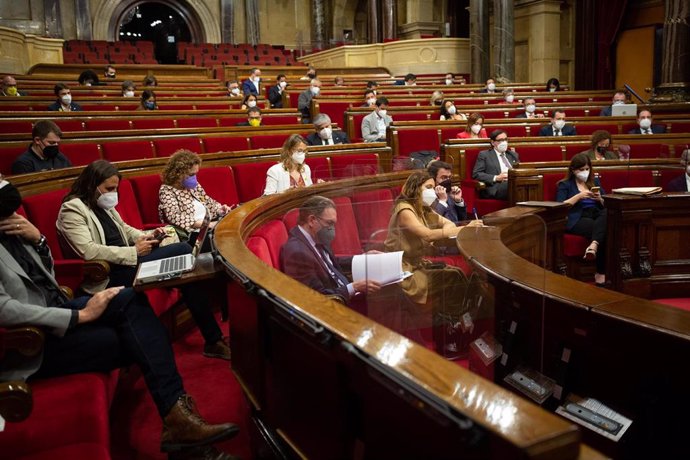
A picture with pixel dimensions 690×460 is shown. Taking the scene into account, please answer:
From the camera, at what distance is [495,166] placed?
5402 millimetres

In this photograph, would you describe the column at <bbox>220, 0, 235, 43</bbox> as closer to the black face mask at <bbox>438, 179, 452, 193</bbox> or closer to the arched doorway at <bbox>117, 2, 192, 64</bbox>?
the arched doorway at <bbox>117, 2, 192, 64</bbox>

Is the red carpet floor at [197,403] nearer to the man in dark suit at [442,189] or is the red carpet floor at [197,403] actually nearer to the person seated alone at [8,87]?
the man in dark suit at [442,189]

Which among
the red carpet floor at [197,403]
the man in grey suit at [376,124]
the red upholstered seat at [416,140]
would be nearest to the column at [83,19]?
the man in grey suit at [376,124]

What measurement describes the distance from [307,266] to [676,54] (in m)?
7.83

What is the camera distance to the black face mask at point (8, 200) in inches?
75.5

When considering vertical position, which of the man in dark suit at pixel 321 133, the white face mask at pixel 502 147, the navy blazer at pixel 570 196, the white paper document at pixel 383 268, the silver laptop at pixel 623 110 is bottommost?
the navy blazer at pixel 570 196

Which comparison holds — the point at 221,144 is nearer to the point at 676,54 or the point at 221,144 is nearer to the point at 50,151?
the point at 50,151

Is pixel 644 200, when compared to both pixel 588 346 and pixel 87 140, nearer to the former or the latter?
pixel 588 346

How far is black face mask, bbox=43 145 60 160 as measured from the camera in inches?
157

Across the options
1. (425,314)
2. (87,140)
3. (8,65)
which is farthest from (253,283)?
(8,65)

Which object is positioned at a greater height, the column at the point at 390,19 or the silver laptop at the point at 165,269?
the column at the point at 390,19

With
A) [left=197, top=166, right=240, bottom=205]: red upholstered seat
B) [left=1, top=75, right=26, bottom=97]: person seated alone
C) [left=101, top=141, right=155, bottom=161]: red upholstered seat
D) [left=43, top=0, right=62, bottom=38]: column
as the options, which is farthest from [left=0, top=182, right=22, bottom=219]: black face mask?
[left=43, top=0, right=62, bottom=38]: column

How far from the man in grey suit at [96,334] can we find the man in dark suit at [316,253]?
0.53m

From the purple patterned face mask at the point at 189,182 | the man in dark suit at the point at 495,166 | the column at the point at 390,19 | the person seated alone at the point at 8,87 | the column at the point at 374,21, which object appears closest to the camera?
the purple patterned face mask at the point at 189,182
